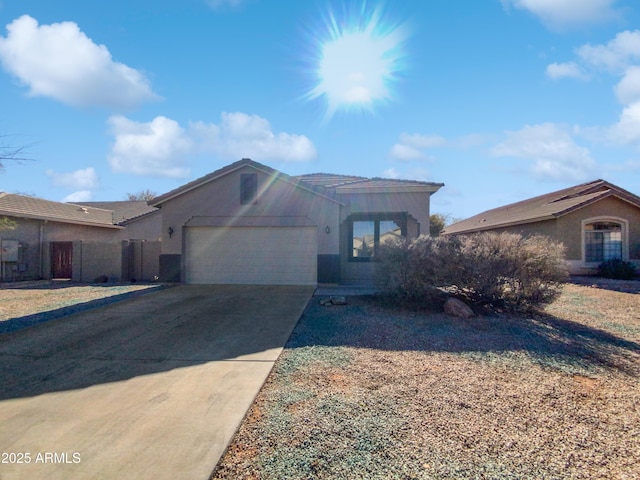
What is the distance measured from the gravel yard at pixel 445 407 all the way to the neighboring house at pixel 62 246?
12.7 m

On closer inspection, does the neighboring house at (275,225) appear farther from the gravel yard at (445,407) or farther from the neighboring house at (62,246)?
the gravel yard at (445,407)

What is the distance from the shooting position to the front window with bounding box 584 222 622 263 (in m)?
18.0

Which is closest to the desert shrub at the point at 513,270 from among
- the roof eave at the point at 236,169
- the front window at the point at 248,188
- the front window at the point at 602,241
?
the roof eave at the point at 236,169

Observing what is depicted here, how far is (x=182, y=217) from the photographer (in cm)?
1428

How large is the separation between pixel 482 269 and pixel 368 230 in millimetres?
6703

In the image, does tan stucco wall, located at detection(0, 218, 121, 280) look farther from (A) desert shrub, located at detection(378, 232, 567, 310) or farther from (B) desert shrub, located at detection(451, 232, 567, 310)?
(B) desert shrub, located at detection(451, 232, 567, 310)

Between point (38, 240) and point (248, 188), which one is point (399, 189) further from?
point (38, 240)

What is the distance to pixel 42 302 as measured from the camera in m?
10.8

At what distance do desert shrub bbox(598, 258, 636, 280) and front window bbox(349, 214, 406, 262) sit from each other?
407 inches

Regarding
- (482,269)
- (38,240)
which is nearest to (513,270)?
(482,269)

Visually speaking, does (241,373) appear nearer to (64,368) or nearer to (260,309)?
(64,368)

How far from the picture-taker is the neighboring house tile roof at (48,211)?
695 inches

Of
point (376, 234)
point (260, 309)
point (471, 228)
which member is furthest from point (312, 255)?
point (471, 228)

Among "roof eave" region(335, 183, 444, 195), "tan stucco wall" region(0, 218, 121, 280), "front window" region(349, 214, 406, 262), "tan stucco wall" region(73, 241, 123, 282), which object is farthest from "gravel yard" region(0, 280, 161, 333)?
"roof eave" region(335, 183, 444, 195)
